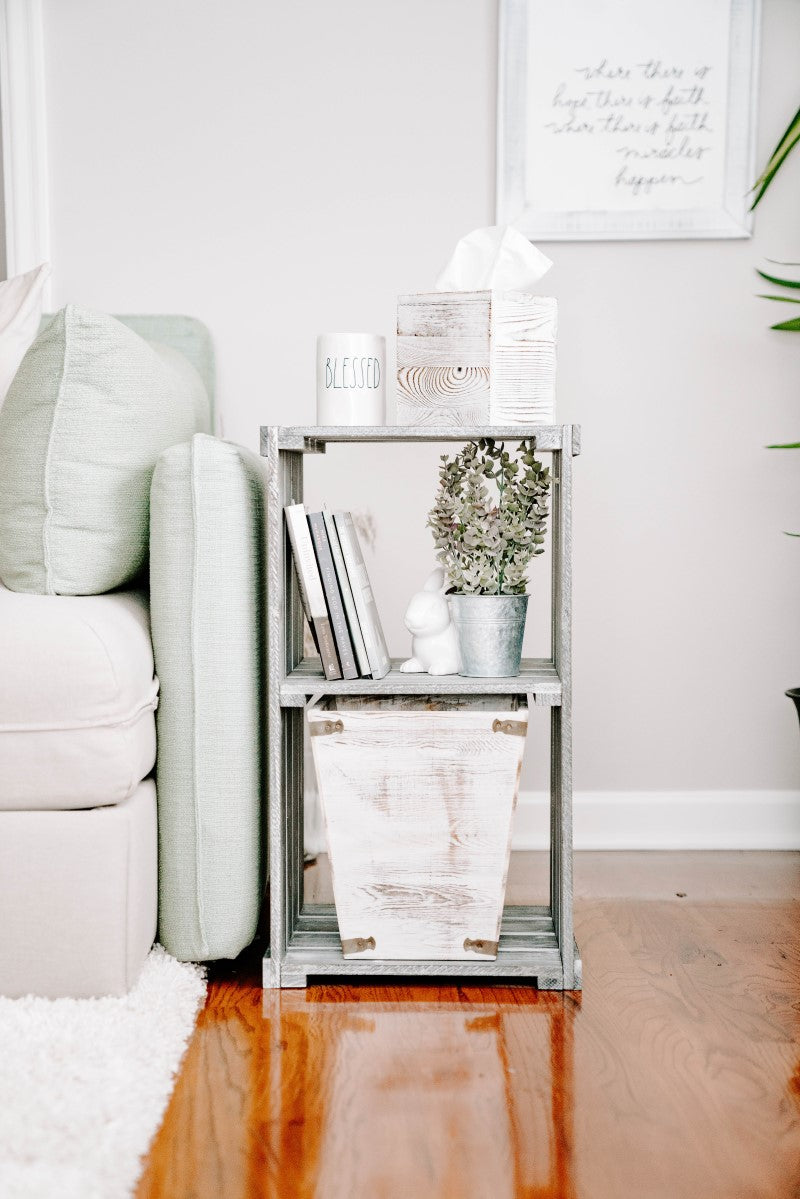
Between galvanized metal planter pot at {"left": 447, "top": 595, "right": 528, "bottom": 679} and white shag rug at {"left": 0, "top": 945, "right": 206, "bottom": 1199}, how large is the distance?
1.74ft

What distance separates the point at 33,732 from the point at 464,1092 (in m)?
0.60

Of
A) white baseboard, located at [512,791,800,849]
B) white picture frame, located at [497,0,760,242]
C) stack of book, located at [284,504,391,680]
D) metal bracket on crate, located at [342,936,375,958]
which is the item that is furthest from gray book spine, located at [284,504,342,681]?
white picture frame, located at [497,0,760,242]

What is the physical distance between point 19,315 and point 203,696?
0.69m

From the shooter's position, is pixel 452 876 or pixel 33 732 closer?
pixel 33 732

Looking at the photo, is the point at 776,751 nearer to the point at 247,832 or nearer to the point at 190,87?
the point at 247,832

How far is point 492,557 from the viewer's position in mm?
1381

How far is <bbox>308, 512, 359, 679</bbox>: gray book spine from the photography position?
1.36 metres

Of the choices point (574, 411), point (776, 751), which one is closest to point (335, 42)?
point (574, 411)

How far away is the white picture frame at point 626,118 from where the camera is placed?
1.92 metres

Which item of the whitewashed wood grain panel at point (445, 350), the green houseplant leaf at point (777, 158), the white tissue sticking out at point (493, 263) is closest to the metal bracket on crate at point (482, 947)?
the whitewashed wood grain panel at point (445, 350)

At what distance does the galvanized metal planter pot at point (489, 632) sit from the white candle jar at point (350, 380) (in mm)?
272

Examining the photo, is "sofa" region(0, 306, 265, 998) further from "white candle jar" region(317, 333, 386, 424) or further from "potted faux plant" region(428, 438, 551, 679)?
"potted faux plant" region(428, 438, 551, 679)

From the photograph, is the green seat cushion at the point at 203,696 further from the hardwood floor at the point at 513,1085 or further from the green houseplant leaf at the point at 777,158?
the green houseplant leaf at the point at 777,158

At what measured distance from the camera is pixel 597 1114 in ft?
3.39
